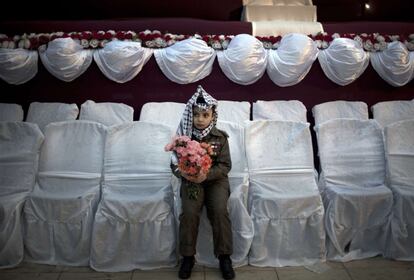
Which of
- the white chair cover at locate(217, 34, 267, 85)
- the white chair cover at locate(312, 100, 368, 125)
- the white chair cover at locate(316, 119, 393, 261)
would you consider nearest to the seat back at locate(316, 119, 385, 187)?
the white chair cover at locate(316, 119, 393, 261)

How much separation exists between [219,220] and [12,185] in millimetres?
1570

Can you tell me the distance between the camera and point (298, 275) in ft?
8.55

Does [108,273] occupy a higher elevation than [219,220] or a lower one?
lower

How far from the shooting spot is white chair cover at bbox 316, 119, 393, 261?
9.23 feet

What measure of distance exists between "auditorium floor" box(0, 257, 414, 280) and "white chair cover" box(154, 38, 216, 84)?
179 cm

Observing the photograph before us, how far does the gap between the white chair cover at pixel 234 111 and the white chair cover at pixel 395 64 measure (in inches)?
54.1

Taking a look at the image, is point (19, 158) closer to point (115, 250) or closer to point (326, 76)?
point (115, 250)

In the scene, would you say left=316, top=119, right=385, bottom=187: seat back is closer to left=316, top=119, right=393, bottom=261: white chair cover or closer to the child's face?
left=316, top=119, right=393, bottom=261: white chair cover

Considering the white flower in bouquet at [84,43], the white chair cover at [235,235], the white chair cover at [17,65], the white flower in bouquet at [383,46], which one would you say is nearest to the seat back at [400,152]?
the white flower in bouquet at [383,46]

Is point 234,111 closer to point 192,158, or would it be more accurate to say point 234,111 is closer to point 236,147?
point 236,147

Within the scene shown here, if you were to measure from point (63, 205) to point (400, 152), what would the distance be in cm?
255

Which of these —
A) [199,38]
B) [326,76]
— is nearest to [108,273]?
[199,38]

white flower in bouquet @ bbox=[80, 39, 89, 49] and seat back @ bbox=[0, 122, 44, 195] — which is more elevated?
white flower in bouquet @ bbox=[80, 39, 89, 49]

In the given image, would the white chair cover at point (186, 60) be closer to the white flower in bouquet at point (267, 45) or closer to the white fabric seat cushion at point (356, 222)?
the white flower in bouquet at point (267, 45)
